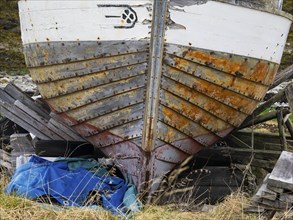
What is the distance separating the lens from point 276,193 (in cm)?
434

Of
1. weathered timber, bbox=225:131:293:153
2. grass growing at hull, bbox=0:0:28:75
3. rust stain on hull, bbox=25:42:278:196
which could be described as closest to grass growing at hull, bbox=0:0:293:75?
grass growing at hull, bbox=0:0:28:75

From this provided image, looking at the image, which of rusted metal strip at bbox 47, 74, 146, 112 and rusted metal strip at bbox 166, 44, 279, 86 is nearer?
rusted metal strip at bbox 166, 44, 279, 86

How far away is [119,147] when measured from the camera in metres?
Answer: 5.22

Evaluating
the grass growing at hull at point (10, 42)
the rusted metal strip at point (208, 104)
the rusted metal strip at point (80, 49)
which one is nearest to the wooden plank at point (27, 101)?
the rusted metal strip at point (80, 49)

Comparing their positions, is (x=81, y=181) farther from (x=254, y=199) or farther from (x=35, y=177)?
(x=254, y=199)

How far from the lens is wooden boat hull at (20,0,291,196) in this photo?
467 cm

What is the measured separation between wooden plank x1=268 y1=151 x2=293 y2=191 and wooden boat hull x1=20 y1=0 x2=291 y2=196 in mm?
883

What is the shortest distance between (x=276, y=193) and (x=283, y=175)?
0.56 ft

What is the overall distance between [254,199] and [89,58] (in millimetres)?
2009

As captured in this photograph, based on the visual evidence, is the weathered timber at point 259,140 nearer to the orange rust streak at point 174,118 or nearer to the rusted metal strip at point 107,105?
the orange rust streak at point 174,118

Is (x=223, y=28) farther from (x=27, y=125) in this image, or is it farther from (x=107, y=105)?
(x=27, y=125)

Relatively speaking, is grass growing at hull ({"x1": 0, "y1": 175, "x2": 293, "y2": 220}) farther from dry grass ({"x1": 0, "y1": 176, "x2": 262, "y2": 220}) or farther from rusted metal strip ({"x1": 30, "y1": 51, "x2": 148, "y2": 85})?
rusted metal strip ({"x1": 30, "y1": 51, "x2": 148, "y2": 85})

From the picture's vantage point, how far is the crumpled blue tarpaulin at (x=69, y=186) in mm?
4789

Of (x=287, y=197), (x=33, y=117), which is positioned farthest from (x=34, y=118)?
(x=287, y=197)
